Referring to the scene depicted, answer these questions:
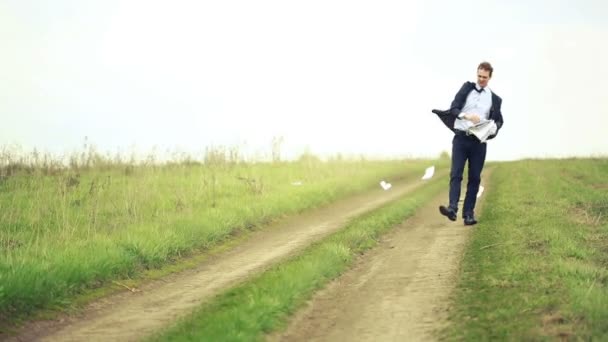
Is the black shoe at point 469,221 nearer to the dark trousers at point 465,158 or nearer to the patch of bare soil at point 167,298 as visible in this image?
the dark trousers at point 465,158

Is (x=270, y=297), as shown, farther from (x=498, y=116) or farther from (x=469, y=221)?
(x=498, y=116)

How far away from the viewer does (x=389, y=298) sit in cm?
710

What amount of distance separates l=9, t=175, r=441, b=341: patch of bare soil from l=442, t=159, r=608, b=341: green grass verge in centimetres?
304

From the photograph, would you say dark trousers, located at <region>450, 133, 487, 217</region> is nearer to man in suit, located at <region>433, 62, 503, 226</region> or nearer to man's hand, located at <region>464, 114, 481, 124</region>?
man in suit, located at <region>433, 62, 503, 226</region>

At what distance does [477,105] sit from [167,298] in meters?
6.66

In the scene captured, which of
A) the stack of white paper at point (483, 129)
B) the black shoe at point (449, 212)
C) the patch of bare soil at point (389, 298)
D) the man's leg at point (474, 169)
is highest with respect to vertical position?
the stack of white paper at point (483, 129)

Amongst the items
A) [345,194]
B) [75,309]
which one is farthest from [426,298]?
[345,194]

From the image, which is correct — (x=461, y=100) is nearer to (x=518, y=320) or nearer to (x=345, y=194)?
(x=518, y=320)

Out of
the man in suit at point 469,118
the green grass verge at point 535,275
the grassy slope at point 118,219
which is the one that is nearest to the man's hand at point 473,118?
the man in suit at point 469,118

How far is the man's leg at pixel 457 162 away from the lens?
465 inches

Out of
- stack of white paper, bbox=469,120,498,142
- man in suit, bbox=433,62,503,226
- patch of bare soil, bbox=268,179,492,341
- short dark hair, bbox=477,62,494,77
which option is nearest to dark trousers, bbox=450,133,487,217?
man in suit, bbox=433,62,503,226

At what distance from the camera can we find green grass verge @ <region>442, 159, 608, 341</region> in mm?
5586

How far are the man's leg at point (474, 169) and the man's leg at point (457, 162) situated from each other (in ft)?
0.49

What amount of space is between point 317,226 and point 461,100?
4416 millimetres
